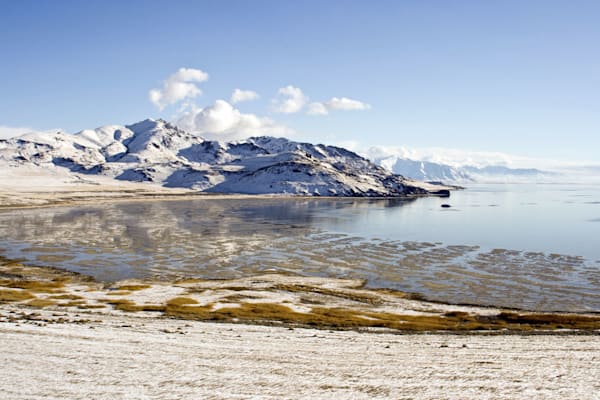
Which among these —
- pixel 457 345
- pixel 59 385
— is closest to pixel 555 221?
pixel 457 345

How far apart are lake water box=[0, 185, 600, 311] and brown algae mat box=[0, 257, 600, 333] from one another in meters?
4.84

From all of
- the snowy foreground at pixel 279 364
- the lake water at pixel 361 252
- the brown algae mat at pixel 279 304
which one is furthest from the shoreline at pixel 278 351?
the lake water at pixel 361 252

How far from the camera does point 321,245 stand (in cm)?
8656

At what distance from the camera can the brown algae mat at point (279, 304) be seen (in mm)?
37219

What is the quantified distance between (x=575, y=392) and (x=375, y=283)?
1372 inches

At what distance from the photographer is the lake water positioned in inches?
2173

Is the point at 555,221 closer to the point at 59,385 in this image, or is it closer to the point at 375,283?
the point at 375,283

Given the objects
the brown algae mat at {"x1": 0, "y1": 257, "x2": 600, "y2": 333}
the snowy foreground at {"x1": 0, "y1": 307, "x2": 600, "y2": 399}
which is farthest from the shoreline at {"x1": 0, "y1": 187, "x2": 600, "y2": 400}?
the brown algae mat at {"x1": 0, "y1": 257, "x2": 600, "y2": 333}

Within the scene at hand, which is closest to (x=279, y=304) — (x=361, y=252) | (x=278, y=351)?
(x=278, y=351)

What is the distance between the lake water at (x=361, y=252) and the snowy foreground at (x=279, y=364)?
2051 centimetres

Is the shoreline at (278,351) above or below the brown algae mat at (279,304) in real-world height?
above

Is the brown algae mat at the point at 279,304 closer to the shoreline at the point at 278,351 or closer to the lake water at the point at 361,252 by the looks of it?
the shoreline at the point at 278,351

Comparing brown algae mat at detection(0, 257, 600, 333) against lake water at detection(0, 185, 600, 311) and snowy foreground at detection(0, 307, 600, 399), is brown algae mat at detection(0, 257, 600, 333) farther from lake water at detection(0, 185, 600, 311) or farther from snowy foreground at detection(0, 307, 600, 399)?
lake water at detection(0, 185, 600, 311)

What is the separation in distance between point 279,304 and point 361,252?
120ft
